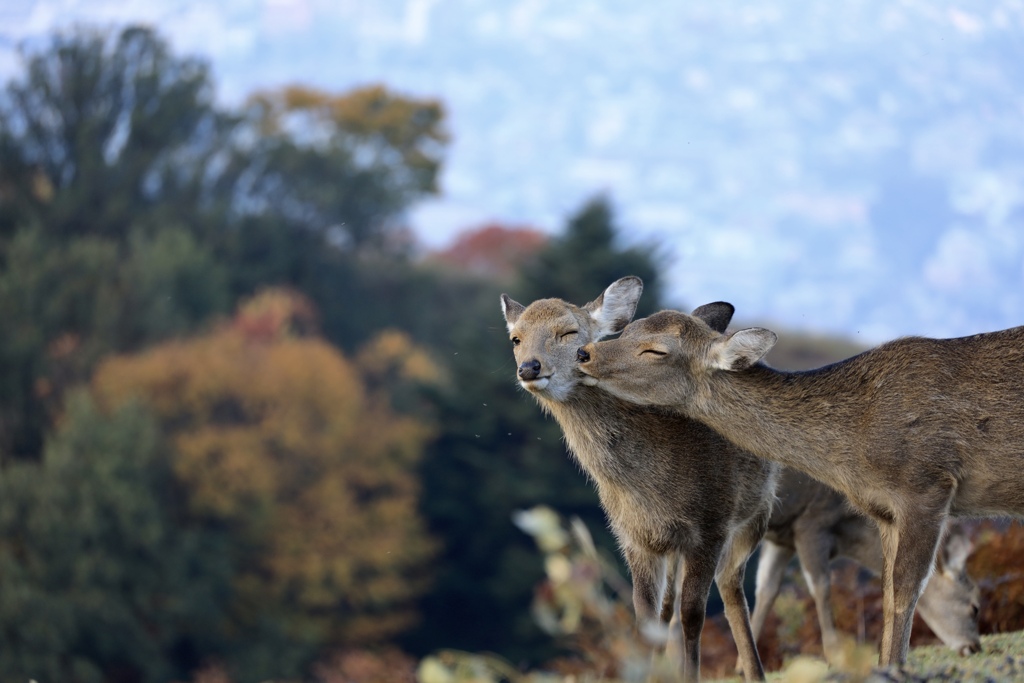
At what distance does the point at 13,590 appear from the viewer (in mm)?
38812

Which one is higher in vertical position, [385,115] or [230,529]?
[385,115]

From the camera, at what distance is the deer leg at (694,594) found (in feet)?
24.1

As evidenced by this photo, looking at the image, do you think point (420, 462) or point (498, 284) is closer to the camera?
point (420, 462)

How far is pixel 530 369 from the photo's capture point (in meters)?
7.57

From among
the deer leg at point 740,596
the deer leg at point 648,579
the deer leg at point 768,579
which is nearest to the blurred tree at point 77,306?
the deer leg at point 768,579

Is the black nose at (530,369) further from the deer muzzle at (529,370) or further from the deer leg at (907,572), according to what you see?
the deer leg at (907,572)

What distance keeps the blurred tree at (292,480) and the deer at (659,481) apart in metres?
36.2

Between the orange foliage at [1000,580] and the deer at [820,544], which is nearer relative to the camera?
the deer at [820,544]

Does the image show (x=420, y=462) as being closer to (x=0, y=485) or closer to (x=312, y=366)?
(x=312, y=366)

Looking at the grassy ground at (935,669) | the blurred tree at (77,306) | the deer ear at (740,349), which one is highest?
the blurred tree at (77,306)

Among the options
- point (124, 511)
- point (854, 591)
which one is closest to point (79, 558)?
point (124, 511)

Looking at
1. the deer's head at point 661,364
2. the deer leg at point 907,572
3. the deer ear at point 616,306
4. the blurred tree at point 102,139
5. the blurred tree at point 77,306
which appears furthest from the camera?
the blurred tree at point 102,139

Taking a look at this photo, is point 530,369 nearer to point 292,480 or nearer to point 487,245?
point 292,480

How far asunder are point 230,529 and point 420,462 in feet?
23.3
